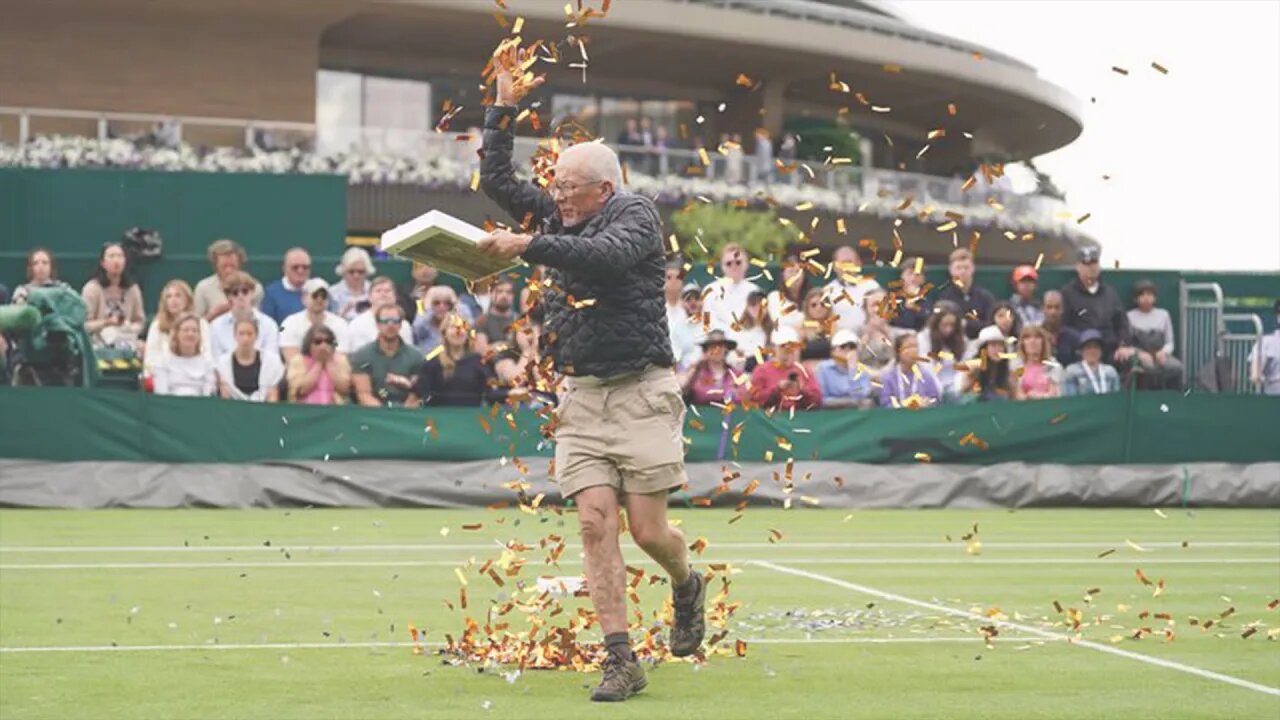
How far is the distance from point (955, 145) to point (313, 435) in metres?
51.9

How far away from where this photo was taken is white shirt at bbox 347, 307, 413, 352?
20078 mm

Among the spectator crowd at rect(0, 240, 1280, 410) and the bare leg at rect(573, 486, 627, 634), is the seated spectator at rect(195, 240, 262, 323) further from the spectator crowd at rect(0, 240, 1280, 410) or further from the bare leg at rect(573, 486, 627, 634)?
the bare leg at rect(573, 486, 627, 634)

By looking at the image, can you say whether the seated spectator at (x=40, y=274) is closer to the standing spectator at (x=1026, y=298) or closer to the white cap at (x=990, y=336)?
the white cap at (x=990, y=336)

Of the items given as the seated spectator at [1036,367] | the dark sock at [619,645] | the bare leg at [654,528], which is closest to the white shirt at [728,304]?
the seated spectator at [1036,367]

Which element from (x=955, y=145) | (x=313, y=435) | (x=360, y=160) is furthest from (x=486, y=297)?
(x=955, y=145)

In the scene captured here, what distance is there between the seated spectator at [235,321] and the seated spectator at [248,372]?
3 cm

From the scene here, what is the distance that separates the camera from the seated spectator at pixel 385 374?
64.4ft

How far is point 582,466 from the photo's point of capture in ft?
26.1

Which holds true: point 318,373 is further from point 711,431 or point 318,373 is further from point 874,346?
point 874,346

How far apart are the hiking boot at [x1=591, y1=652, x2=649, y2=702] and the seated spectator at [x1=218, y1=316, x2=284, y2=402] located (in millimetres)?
12487

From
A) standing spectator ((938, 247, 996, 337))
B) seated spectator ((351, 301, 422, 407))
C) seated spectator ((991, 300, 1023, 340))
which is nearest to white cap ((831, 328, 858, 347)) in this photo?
standing spectator ((938, 247, 996, 337))

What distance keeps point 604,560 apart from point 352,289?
1377cm

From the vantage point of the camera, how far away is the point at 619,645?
766cm

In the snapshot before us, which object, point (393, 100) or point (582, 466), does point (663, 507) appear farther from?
point (393, 100)
